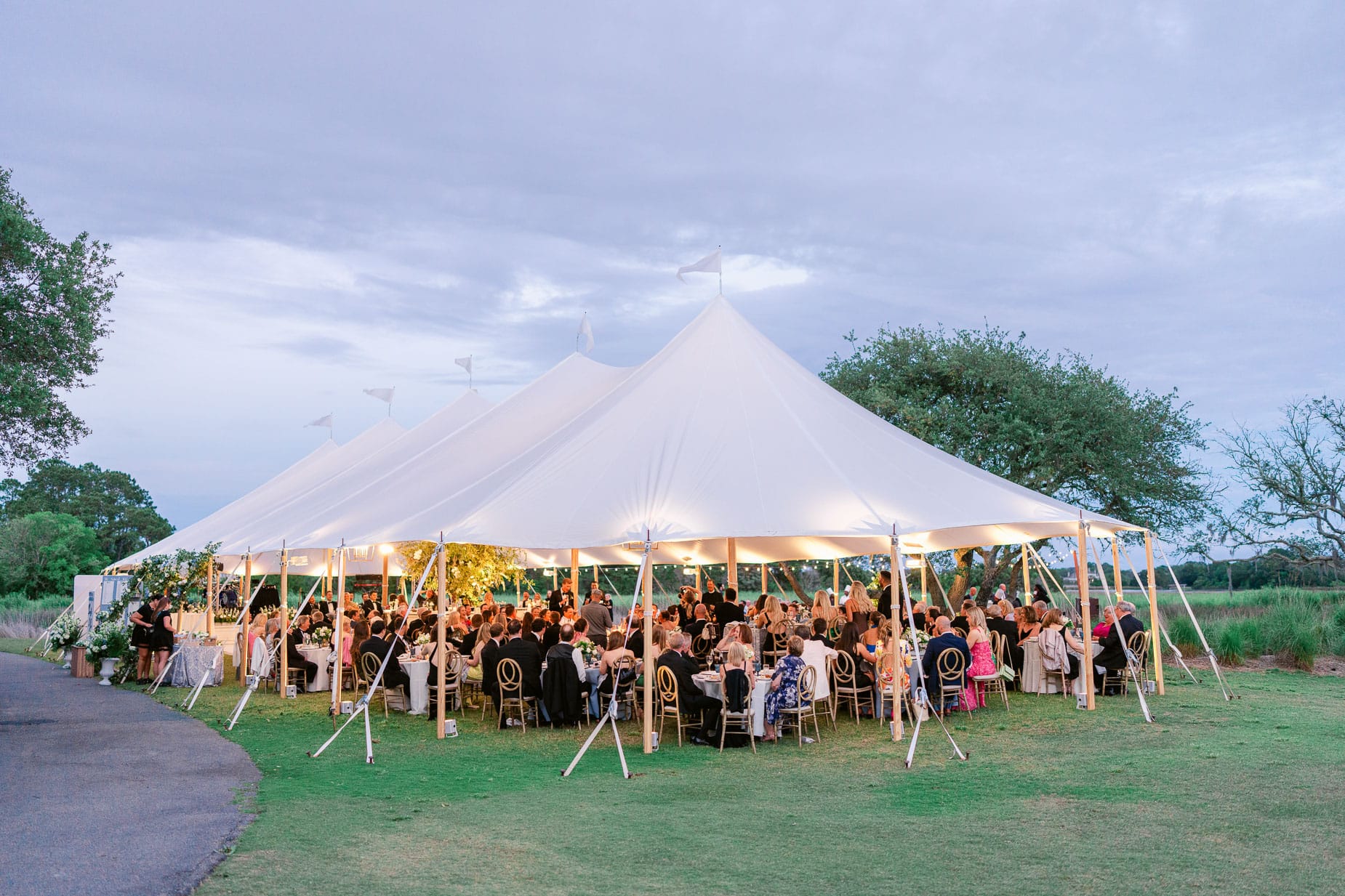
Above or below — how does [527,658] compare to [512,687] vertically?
above

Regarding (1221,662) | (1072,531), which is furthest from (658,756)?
(1221,662)

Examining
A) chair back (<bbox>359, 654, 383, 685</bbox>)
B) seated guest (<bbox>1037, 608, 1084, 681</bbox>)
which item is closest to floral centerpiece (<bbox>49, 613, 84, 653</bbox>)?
chair back (<bbox>359, 654, 383, 685</bbox>)

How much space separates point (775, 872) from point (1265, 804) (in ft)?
13.1

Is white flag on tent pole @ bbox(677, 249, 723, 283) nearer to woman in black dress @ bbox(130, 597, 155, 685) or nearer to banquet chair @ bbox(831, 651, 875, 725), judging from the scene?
banquet chair @ bbox(831, 651, 875, 725)

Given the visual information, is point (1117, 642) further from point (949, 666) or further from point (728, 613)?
point (728, 613)

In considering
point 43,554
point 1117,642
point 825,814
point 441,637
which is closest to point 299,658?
point 441,637

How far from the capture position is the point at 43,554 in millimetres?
42500

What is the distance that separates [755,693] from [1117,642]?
232 inches

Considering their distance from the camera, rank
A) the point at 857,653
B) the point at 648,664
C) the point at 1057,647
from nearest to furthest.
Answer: the point at 648,664 < the point at 857,653 < the point at 1057,647

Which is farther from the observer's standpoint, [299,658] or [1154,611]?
[299,658]

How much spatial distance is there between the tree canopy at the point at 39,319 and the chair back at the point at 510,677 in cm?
717

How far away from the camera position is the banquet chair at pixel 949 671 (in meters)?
11.7

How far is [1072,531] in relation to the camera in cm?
1311

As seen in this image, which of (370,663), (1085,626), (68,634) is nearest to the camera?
(1085,626)
